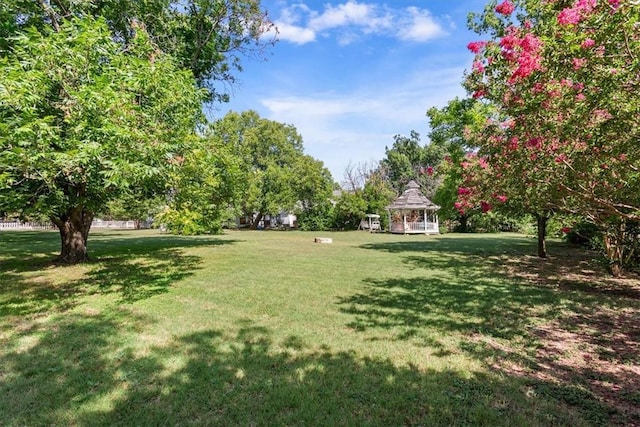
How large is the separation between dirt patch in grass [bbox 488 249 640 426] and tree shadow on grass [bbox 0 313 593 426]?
31 centimetres

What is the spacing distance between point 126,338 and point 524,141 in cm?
608

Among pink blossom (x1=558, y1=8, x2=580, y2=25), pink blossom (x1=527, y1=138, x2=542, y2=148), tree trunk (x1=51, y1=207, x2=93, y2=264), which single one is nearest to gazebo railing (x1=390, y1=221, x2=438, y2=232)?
tree trunk (x1=51, y1=207, x2=93, y2=264)

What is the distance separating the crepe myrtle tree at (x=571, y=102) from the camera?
3.31m

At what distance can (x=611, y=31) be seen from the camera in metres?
3.10

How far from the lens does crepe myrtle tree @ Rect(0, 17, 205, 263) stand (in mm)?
4910

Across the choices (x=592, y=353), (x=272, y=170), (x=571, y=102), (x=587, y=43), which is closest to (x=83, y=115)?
(x=587, y=43)

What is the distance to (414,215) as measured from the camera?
3306cm

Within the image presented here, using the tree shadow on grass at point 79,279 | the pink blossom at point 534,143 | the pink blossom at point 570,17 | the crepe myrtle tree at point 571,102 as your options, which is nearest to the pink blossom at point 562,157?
the crepe myrtle tree at point 571,102

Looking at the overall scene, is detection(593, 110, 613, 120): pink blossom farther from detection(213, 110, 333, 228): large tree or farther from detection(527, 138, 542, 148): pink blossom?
detection(213, 110, 333, 228): large tree

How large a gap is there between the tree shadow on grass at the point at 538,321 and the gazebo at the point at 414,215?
19609 millimetres

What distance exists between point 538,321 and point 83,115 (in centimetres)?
737

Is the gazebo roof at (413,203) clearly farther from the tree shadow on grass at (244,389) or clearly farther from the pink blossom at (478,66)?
the tree shadow on grass at (244,389)

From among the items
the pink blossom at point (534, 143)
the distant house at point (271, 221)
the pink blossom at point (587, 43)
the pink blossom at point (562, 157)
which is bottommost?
the distant house at point (271, 221)

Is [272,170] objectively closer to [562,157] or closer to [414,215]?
[414,215]
